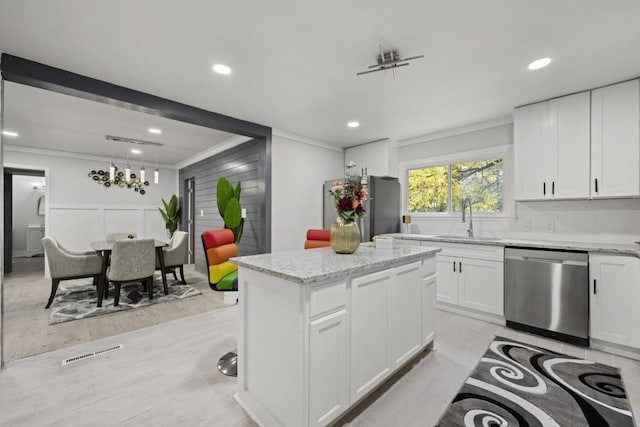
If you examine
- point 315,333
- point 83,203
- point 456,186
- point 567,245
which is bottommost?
point 315,333

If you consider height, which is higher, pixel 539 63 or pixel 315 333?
pixel 539 63

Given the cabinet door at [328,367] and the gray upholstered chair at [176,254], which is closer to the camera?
the cabinet door at [328,367]

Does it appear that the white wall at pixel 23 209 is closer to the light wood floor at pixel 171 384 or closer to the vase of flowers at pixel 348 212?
the light wood floor at pixel 171 384

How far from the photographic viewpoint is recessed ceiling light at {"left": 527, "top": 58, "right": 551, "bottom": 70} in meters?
2.26

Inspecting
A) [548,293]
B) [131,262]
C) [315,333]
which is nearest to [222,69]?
[315,333]

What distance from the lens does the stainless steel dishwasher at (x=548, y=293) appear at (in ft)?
8.35

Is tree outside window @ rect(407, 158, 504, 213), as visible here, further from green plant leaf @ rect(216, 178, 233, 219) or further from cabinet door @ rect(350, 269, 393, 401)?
green plant leaf @ rect(216, 178, 233, 219)

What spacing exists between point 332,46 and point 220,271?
2.01m

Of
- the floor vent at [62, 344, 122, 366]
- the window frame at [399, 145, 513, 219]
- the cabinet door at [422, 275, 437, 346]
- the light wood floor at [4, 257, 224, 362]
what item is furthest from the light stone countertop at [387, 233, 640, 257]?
the floor vent at [62, 344, 122, 366]

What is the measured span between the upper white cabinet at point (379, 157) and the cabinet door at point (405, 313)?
267 centimetres

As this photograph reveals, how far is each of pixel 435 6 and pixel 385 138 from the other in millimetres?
2892

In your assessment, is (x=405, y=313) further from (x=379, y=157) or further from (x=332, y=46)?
(x=379, y=157)

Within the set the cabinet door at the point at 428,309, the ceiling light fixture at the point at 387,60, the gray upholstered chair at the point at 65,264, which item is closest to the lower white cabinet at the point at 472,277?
the cabinet door at the point at 428,309

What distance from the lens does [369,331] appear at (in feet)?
5.52
